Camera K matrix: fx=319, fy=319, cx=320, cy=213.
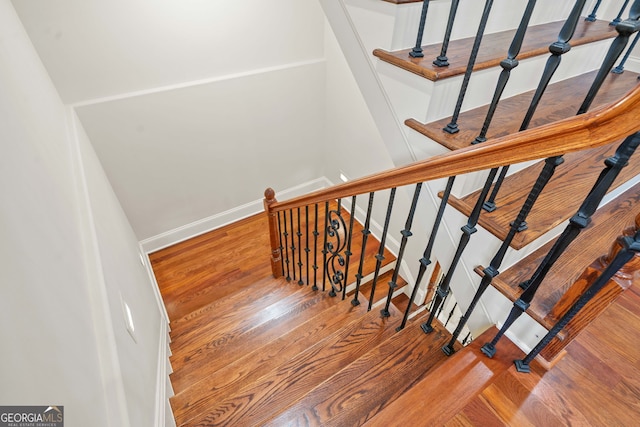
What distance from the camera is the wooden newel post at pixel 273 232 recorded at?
2.29 m

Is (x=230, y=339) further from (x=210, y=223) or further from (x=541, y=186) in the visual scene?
→ (x=541, y=186)

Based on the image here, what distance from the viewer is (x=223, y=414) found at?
1.49 meters

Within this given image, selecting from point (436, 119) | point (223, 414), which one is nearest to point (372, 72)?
point (436, 119)

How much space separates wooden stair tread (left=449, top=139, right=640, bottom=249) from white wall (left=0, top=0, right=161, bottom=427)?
123 centimetres

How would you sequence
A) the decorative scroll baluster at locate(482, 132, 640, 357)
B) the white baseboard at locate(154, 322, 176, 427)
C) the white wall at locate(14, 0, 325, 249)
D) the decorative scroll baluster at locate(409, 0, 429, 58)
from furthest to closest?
the white wall at locate(14, 0, 325, 249) → the white baseboard at locate(154, 322, 176, 427) → the decorative scroll baluster at locate(409, 0, 429, 58) → the decorative scroll baluster at locate(482, 132, 640, 357)

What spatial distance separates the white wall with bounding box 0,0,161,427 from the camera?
1.97 feet

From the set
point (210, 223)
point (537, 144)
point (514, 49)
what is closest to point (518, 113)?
point (514, 49)

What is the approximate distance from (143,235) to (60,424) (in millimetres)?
3096

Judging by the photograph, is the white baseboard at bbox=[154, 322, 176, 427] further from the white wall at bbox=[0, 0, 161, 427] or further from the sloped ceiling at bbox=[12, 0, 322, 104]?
the sloped ceiling at bbox=[12, 0, 322, 104]

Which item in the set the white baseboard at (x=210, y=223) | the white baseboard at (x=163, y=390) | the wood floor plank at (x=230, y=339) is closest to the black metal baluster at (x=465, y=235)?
the wood floor plank at (x=230, y=339)

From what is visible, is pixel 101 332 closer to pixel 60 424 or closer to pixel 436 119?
pixel 60 424

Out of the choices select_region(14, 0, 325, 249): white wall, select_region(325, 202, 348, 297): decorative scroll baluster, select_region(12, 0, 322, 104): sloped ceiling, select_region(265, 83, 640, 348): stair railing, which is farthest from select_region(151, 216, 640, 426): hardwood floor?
select_region(12, 0, 322, 104): sloped ceiling

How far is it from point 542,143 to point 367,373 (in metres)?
1.06

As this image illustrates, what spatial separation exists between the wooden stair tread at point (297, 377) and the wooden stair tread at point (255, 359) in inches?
5.7
